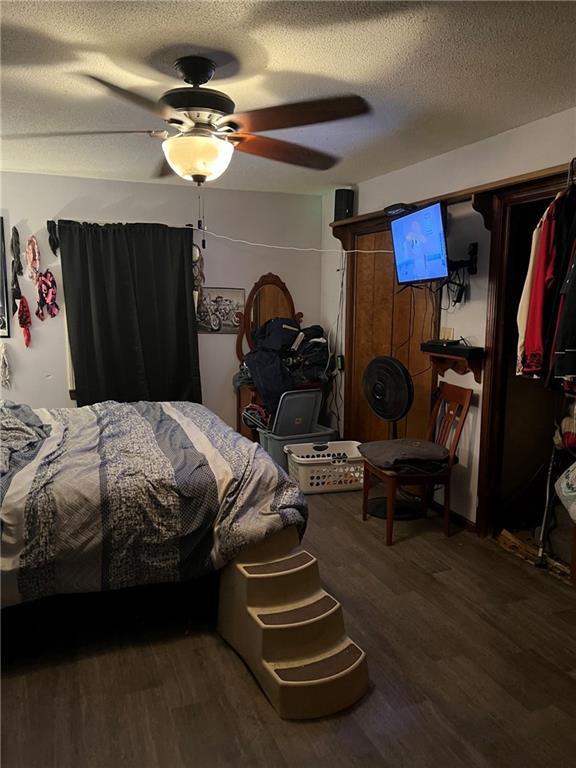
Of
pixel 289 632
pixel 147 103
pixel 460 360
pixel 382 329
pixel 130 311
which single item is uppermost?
pixel 147 103

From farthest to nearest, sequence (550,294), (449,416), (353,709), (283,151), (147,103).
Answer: (449,416)
(283,151)
(550,294)
(147,103)
(353,709)

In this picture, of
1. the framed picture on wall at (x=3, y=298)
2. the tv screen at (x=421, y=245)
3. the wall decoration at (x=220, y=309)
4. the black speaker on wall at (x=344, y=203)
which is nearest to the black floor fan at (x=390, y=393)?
the tv screen at (x=421, y=245)

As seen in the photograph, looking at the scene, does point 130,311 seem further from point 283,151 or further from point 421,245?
point 421,245

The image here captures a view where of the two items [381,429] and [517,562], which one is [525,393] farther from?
[381,429]

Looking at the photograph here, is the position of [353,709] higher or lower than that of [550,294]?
lower

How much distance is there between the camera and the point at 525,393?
3.35 m

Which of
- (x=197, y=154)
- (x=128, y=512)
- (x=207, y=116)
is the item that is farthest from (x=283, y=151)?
(x=128, y=512)

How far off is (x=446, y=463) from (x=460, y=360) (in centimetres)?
64

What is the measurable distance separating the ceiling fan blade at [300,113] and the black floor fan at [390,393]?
1406mm

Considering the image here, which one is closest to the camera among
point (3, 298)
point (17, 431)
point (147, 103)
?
point (147, 103)

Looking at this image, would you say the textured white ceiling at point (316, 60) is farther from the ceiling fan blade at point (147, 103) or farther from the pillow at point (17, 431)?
the pillow at point (17, 431)

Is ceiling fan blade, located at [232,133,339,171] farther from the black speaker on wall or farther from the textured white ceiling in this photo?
the black speaker on wall

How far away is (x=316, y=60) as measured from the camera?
215 centimetres

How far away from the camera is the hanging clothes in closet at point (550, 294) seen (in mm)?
2433
